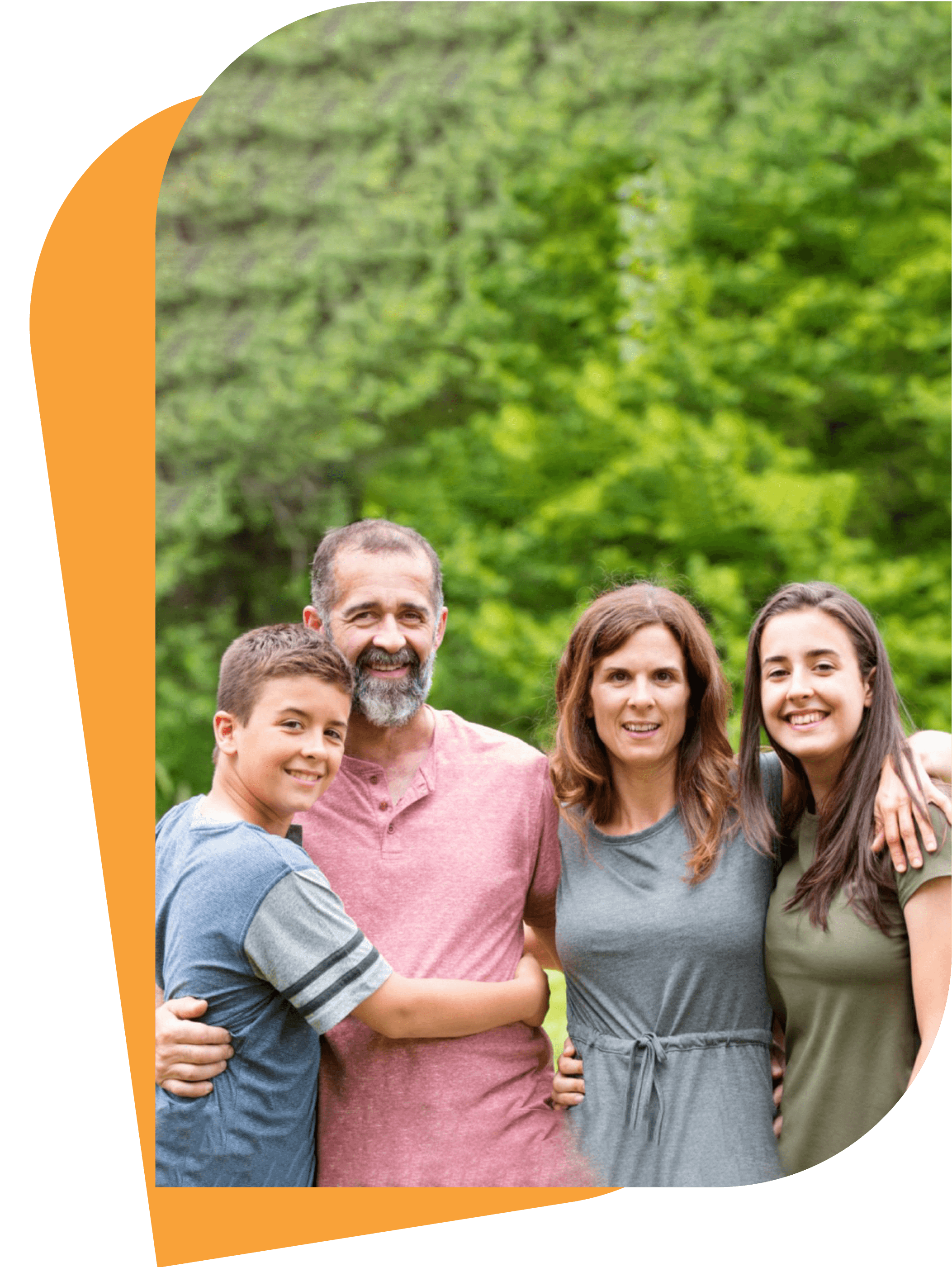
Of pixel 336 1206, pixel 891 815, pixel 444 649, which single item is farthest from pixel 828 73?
pixel 336 1206

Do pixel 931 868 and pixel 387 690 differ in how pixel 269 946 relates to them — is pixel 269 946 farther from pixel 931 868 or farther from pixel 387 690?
pixel 931 868

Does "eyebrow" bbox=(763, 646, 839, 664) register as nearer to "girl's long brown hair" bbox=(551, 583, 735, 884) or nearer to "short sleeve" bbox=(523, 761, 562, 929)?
"girl's long brown hair" bbox=(551, 583, 735, 884)

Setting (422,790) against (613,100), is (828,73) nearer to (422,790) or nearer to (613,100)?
(613,100)

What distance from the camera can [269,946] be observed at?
105 inches

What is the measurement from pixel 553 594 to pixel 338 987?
76.6 inches

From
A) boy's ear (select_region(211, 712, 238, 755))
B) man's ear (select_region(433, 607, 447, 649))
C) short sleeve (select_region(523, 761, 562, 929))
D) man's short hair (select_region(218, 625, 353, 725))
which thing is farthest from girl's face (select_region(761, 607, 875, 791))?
boy's ear (select_region(211, 712, 238, 755))

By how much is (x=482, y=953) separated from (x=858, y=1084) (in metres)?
0.82

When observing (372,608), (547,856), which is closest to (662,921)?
(547,856)

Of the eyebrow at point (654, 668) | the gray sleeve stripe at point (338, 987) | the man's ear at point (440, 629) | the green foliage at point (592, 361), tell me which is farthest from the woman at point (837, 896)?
the green foliage at point (592, 361)

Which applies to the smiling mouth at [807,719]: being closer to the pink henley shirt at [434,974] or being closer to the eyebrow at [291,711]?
the pink henley shirt at [434,974]

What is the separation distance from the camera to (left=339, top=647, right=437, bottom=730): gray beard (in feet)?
9.57

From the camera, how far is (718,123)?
4512 mm

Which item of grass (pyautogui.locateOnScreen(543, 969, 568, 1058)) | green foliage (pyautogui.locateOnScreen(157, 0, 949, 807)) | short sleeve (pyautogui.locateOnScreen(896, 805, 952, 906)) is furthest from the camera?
green foliage (pyautogui.locateOnScreen(157, 0, 949, 807))

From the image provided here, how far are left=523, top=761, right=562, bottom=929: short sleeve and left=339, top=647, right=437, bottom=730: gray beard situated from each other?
1.16 ft
